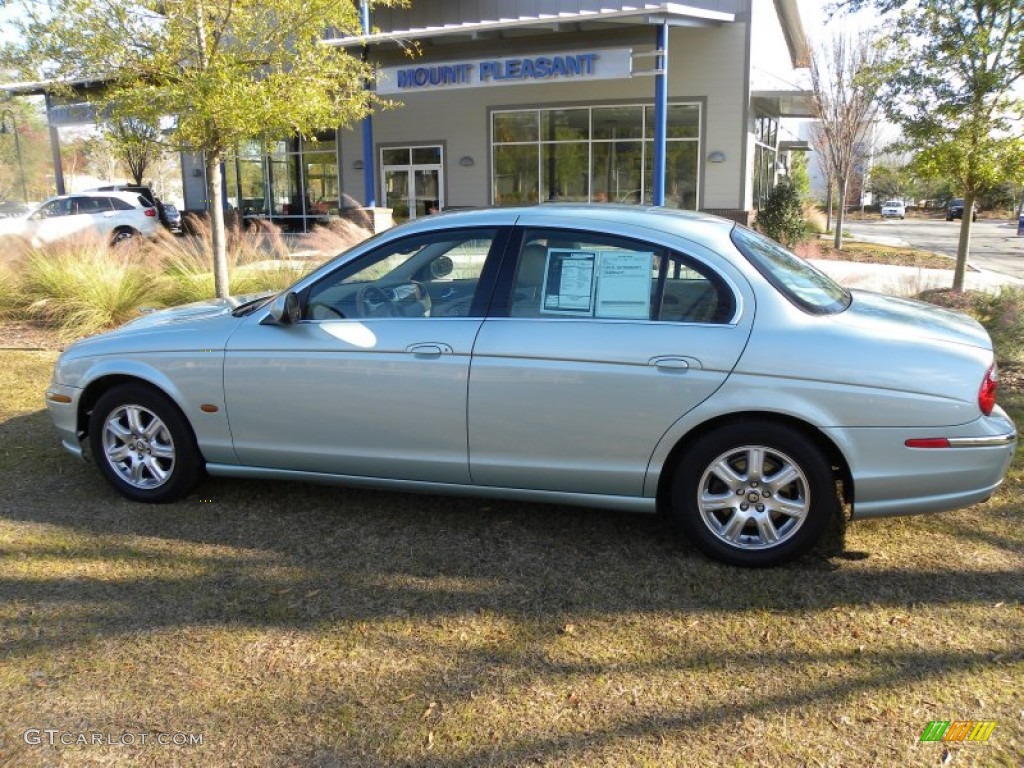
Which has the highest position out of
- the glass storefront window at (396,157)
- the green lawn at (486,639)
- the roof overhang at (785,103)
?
the roof overhang at (785,103)

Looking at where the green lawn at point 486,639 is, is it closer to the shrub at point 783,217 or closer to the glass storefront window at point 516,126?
the shrub at point 783,217

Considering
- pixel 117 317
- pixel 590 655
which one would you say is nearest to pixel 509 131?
pixel 117 317

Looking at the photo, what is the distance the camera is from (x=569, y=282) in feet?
12.9

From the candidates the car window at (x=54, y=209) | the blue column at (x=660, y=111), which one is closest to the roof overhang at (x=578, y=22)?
the blue column at (x=660, y=111)

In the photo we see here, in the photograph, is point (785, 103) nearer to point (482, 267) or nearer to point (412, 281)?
point (412, 281)

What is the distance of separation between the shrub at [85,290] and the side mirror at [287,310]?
248 inches

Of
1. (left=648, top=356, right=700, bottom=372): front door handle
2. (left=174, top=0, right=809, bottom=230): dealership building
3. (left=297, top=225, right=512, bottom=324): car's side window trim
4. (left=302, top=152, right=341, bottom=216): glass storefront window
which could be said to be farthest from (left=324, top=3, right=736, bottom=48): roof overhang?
(left=648, top=356, right=700, bottom=372): front door handle

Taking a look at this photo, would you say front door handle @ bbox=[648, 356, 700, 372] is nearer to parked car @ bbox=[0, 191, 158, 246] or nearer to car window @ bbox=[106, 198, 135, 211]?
parked car @ bbox=[0, 191, 158, 246]

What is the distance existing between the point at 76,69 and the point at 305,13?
95.4 inches

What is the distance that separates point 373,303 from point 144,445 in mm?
1550

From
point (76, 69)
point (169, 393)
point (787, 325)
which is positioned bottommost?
point (169, 393)

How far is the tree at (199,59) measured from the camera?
7.80 metres

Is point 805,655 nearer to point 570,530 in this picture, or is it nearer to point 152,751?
point 570,530

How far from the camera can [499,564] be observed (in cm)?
388
